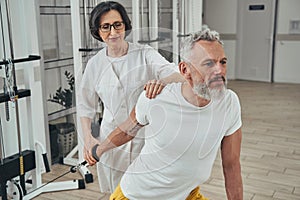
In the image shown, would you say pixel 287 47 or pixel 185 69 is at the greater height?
pixel 185 69

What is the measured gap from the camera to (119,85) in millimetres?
1309

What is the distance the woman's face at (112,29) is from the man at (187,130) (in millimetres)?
253

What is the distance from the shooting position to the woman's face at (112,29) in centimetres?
128

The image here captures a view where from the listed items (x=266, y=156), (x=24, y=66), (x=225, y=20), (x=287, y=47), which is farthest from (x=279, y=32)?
(x=24, y=66)

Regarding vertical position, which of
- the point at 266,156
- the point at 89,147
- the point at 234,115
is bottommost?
the point at 266,156

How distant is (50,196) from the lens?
2.76 meters

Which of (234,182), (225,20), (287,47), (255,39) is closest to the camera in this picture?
(234,182)

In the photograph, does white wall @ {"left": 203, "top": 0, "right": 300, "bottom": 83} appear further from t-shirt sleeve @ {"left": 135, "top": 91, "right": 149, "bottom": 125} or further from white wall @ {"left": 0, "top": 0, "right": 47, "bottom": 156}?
t-shirt sleeve @ {"left": 135, "top": 91, "right": 149, "bottom": 125}

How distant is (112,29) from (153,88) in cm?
29

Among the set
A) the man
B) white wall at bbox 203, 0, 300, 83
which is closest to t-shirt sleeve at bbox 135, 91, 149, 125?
the man

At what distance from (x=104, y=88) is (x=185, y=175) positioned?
0.43 metres

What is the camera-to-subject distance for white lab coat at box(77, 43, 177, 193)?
1.29 meters

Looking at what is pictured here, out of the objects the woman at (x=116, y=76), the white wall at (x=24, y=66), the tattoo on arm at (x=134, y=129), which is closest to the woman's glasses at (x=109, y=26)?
the woman at (x=116, y=76)

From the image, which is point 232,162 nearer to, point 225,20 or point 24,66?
point 24,66
